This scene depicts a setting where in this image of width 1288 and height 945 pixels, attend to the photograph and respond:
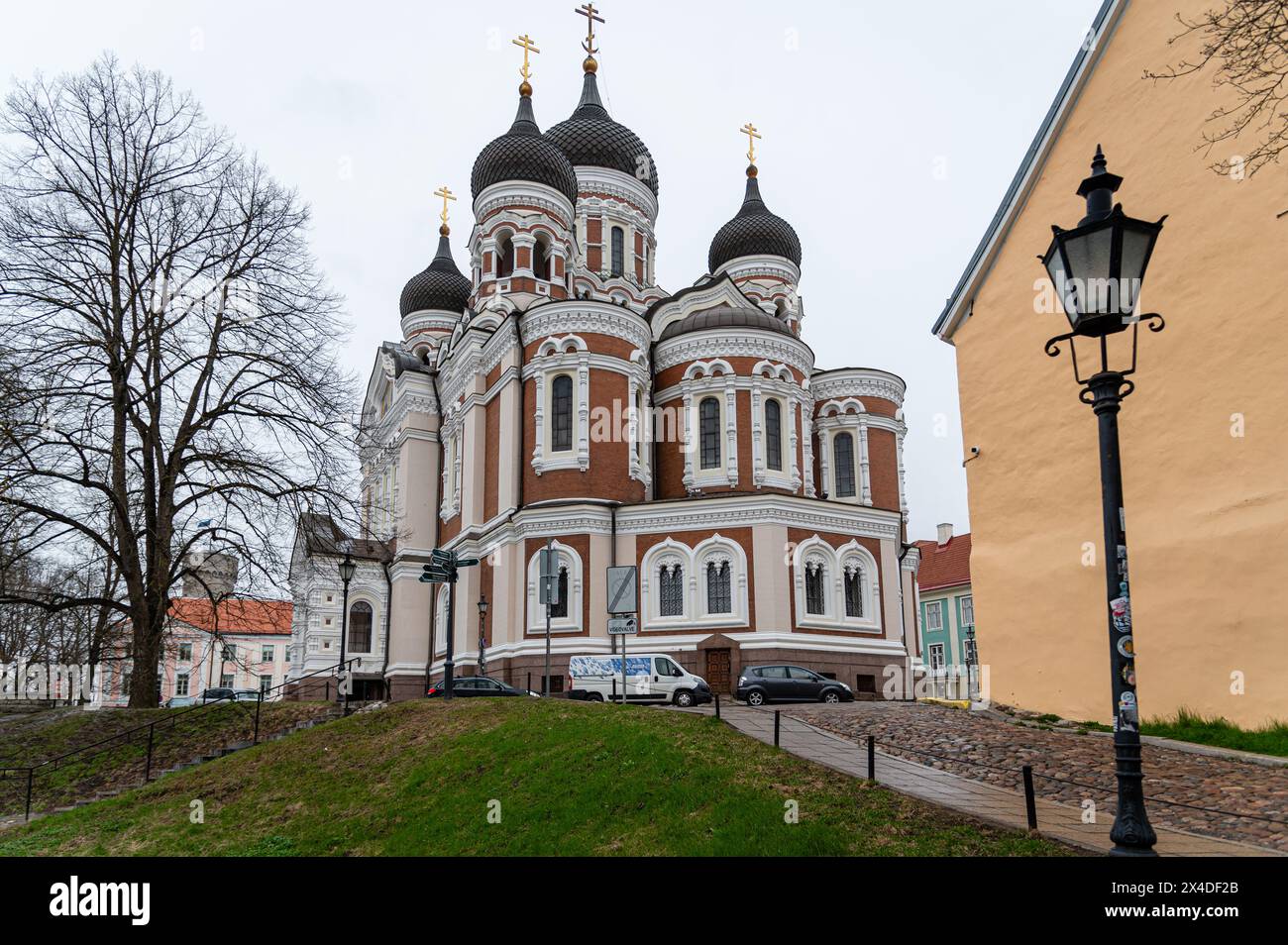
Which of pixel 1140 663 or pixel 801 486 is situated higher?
pixel 801 486

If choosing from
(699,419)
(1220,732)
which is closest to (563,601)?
(699,419)

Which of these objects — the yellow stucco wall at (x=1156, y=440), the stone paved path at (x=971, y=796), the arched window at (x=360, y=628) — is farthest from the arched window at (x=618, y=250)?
the stone paved path at (x=971, y=796)

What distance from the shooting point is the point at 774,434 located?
35.7 metres

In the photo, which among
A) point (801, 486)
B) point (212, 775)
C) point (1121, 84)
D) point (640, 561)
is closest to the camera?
point (1121, 84)

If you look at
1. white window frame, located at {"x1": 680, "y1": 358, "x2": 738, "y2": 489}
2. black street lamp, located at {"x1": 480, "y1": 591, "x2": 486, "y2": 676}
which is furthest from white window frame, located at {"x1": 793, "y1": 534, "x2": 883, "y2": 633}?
black street lamp, located at {"x1": 480, "y1": 591, "x2": 486, "y2": 676}

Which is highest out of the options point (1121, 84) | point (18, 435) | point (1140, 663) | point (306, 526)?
point (1121, 84)

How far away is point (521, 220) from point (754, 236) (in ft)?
41.5

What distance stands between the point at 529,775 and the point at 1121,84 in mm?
12016

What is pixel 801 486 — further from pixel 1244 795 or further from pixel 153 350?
pixel 1244 795

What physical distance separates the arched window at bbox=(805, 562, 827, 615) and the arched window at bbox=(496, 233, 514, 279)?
18.9 m

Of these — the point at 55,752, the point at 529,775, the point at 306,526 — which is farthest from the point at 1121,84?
the point at 55,752

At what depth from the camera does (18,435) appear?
17.3 metres
